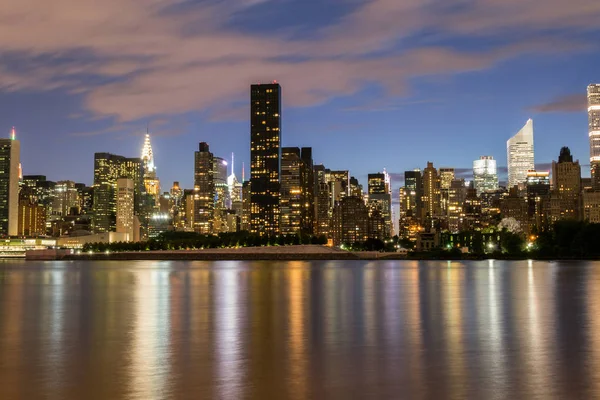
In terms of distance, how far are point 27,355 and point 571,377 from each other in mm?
15027

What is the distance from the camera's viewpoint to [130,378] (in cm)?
1678

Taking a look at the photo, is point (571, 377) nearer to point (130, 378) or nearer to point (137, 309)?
point (130, 378)

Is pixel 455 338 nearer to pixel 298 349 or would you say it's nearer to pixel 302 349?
pixel 302 349

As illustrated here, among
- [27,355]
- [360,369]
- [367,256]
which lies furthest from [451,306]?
[367,256]

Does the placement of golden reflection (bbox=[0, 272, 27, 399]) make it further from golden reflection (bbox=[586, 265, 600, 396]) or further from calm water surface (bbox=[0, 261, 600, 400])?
golden reflection (bbox=[586, 265, 600, 396])

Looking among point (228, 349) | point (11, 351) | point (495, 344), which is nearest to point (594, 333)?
point (495, 344)

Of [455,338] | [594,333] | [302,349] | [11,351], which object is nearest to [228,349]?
[302,349]

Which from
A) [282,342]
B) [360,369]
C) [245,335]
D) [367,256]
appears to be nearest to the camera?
[360,369]

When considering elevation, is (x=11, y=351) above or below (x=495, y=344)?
above

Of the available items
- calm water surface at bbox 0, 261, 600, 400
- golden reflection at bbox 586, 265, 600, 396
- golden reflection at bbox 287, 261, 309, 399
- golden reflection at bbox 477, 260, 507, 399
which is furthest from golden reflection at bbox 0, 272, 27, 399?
golden reflection at bbox 586, 265, 600, 396

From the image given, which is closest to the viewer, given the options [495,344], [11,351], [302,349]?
[302,349]

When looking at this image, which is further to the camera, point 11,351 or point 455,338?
point 455,338

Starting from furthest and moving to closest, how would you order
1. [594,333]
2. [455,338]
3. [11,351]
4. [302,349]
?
[594,333] < [455,338] < [11,351] < [302,349]

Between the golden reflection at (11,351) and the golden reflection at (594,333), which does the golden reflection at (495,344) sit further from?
the golden reflection at (11,351)
